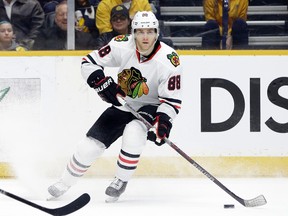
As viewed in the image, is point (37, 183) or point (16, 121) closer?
point (37, 183)

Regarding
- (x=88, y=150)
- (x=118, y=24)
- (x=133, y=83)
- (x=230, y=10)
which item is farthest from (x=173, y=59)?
(x=230, y=10)

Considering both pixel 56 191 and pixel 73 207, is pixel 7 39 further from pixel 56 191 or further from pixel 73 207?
pixel 73 207

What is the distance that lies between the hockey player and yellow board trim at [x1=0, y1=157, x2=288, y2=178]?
1160 millimetres

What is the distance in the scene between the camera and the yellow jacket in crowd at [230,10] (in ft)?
23.0

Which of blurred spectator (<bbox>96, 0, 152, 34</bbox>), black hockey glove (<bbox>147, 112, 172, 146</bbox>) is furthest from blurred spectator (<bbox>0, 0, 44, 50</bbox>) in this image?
black hockey glove (<bbox>147, 112, 172, 146</bbox>)

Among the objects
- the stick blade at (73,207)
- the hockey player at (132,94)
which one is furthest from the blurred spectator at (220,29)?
the stick blade at (73,207)

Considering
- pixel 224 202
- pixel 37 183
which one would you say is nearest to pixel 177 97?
pixel 224 202

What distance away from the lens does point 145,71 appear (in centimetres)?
570

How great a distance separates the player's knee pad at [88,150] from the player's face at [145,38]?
1.98 feet

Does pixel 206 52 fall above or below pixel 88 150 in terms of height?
above

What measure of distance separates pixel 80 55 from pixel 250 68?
3.95 ft

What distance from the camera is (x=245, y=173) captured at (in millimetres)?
6961

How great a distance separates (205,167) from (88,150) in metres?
1.48

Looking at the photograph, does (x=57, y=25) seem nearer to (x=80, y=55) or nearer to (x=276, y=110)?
(x=80, y=55)
